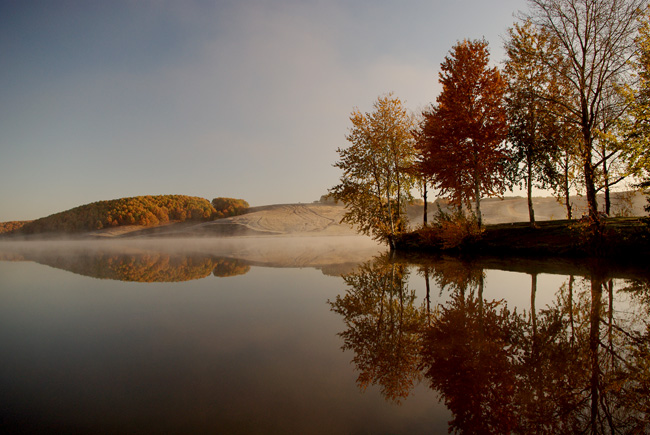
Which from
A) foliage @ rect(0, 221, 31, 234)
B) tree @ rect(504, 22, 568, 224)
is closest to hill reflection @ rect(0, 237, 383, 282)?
tree @ rect(504, 22, 568, 224)

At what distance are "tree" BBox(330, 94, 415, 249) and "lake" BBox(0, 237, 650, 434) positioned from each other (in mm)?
16525

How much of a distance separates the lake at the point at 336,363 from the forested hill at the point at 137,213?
88.8 meters

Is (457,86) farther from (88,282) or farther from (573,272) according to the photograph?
(88,282)

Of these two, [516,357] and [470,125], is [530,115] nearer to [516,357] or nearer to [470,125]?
[470,125]

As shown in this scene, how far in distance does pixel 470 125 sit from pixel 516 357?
1766 centimetres

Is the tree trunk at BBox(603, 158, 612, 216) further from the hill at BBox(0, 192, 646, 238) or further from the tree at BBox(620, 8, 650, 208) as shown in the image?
the hill at BBox(0, 192, 646, 238)

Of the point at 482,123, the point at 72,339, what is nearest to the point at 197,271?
the point at 72,339

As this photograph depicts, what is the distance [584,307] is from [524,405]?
184 inches

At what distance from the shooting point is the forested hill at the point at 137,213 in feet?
287

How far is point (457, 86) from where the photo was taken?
19.9 metres

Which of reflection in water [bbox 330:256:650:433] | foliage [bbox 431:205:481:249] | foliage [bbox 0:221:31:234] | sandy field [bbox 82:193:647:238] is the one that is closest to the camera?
reflection in water [bbox 330:256:650:433]

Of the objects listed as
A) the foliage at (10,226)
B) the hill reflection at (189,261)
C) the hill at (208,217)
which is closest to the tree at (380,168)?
the hill reflection at (189,261)

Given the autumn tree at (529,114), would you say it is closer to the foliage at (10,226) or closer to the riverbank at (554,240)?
the riverbank at (554,240)

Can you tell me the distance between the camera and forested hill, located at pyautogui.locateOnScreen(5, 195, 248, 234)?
87625 millimetres
